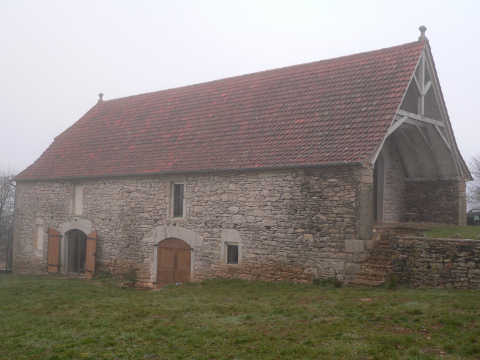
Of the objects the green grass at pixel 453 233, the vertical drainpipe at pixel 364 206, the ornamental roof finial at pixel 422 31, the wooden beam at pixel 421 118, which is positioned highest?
the ornamental roof finial at pixel 422 31

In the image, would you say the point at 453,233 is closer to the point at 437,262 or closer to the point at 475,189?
the point at 437,262

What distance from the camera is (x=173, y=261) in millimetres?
16062

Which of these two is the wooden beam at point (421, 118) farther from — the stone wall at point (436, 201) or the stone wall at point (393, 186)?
the stone wall at point (436, 201)

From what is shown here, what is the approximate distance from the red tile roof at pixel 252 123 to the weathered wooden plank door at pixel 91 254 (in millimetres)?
2406

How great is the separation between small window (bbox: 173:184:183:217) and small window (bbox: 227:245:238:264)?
91.0 inches

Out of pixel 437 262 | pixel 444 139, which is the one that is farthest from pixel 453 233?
pixel 444 139

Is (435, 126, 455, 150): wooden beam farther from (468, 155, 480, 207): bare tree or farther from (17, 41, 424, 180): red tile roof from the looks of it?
(468, 155, 480, 207): bare tree

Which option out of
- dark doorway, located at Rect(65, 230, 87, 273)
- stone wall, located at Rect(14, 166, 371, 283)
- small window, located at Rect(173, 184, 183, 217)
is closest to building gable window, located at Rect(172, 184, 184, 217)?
small window, located at Rect(173, 184, 183, 217)

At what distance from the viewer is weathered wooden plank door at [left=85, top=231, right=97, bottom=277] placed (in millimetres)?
18125

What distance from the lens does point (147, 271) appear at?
16.8 metres

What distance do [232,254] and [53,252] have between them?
880cm

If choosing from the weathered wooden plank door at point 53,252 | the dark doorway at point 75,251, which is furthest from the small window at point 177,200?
the weathered wooden plank door at point 53,252

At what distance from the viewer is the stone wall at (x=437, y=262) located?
10.9 metres

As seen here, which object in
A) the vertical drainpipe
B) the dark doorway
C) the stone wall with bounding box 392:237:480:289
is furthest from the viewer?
the dark doorway
